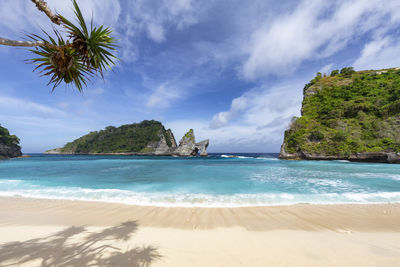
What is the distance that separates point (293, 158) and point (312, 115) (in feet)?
53.0

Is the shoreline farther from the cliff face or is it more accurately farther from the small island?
the small island

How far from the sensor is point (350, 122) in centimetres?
3991

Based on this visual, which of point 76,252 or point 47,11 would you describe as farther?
point 76,252

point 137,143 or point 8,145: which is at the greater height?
point 137,143

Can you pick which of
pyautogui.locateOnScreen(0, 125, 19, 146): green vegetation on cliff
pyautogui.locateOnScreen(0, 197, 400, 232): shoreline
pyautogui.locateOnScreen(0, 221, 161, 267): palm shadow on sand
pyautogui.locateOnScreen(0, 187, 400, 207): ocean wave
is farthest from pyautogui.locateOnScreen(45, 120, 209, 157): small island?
pyautogui.locateOnScreen(0, 221, 161, 267): palm shadow on sand

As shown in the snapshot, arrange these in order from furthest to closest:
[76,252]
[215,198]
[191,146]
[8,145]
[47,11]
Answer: [191,146] < [8,145] < [215,198] < [76,252] < [47,11]

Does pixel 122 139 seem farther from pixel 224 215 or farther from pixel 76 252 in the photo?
pixel 76 252

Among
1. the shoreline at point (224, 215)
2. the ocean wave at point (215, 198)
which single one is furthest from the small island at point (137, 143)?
the shoreline at point (224, 215)

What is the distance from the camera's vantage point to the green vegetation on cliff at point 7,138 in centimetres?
5981

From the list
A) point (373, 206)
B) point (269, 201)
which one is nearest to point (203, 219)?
point (269, 201)

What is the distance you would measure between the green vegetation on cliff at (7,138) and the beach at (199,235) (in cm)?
9175

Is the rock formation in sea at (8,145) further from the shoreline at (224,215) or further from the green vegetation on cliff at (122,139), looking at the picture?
the shoreline at (224,215)

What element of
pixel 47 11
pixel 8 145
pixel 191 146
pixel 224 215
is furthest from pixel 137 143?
pixel 47 11

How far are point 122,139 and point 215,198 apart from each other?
383 feet
